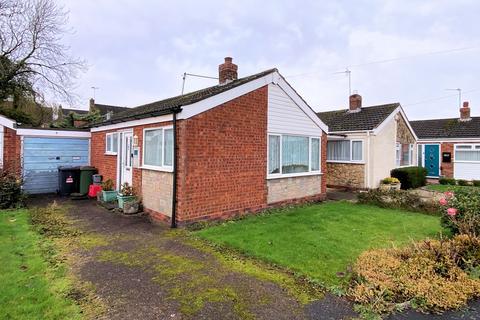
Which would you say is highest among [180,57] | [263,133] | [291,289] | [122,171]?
[180,57]

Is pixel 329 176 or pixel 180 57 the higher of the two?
pixel 180 57

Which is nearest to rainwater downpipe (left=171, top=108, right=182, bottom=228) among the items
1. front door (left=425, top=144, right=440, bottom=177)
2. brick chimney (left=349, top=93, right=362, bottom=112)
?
brick chimney (left=349, top=93, right=362, bottom=112)

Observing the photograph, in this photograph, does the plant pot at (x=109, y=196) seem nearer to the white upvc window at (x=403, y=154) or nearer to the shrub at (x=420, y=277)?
the shrub at (x=420, y=277)

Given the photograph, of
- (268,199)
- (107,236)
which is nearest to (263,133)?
(268,199)

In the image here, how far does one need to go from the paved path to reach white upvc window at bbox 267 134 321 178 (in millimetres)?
4489

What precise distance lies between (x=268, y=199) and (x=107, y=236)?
5003 mm

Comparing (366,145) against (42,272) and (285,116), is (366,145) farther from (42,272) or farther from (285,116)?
(42,272)

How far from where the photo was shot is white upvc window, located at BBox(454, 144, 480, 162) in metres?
18.5

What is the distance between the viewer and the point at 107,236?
6.70 m

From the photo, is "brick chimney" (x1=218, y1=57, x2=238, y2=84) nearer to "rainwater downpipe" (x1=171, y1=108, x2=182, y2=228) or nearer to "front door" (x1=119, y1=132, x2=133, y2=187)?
"front door" (x1=119, y1=132, x2=133, y2=187)

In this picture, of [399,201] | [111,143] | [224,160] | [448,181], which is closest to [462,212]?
[399,201]

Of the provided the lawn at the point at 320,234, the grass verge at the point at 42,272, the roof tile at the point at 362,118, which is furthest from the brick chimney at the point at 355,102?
the grass verge at the point at 42,272

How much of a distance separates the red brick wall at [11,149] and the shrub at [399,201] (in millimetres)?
14027

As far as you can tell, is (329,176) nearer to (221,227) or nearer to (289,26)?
(289,26)
